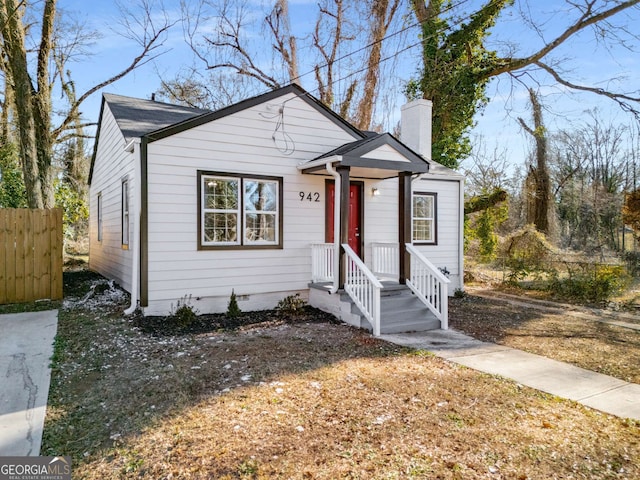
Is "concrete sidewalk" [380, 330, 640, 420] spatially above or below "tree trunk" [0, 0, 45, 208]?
below

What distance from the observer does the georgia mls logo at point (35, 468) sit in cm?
279

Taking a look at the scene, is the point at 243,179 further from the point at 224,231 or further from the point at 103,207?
the point at 103,207

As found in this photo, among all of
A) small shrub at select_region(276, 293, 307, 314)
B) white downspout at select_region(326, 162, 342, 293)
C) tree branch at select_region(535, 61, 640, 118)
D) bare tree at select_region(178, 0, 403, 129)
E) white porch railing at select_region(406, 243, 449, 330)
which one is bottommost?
small shrub at select_region(276, 293, 307, 314)

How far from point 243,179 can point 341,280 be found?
2579mm

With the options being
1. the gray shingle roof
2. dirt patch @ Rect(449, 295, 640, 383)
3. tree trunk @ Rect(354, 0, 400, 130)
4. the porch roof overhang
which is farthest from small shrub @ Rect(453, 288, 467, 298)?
tree trunk @ Rect(354, 0, 400, 130)

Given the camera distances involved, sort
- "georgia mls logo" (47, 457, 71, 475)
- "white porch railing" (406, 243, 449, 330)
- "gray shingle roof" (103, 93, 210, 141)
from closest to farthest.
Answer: "georgia mls logo" (47, 457, 71, 475) < "white porch railing" (406, 243, 449, 330) < "gray shingle roof" (103, 93, 210, 141)

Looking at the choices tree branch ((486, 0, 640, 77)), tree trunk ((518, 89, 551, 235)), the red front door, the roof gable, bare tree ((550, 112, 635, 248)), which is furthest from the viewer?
bare tree ((550, 112, 635, 248))

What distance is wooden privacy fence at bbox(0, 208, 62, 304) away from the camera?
319 inches

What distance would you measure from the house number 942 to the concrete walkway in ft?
15.4

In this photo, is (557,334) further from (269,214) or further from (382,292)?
(269,214)

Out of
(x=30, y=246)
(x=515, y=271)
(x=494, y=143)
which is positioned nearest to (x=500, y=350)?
(x=515, y=271)

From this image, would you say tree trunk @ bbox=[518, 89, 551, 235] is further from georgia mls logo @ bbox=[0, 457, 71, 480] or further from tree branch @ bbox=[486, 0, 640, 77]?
georgia mls logo @ bbox=[0, 457, 71, 480]

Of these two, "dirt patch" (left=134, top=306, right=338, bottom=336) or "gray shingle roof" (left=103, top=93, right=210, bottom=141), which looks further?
"gray shingle roof" (left=103, top=93, right=210, bottom=141)

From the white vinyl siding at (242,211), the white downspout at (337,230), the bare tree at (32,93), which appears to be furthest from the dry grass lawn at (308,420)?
the bare tree at (32,93)
